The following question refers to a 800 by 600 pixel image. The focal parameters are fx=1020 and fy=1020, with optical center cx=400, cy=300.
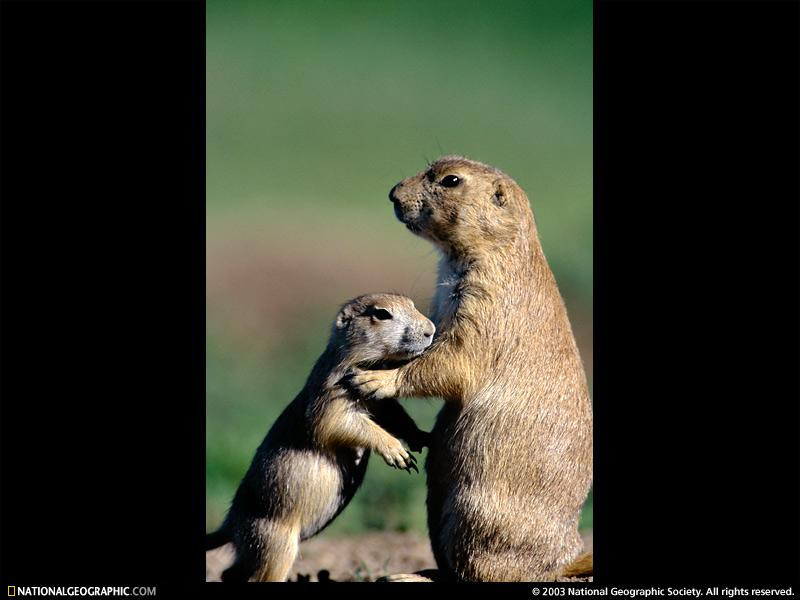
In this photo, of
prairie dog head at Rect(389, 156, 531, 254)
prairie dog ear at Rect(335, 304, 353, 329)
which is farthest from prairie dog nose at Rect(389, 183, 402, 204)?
prairie dog ear at Rect(335, 304, 353, 329)

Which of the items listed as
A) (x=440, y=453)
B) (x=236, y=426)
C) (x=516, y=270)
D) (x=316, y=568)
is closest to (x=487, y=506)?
(x=440, y=453)

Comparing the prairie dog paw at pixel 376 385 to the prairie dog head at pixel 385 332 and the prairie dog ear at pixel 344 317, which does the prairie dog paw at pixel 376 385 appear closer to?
the prairie dog head at pixel 385 332

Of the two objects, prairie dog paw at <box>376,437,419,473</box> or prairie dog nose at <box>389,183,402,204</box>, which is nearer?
prairie dog paw at <box>376,437,419,473</box>

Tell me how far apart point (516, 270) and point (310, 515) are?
1.68m

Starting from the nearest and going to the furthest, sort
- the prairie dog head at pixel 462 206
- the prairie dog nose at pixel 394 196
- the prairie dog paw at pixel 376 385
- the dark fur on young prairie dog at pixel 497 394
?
1. the dark fur on young prairie dog at pixel 497 394
2. the prairie dog paw at pixel 376 385
3. the prairie dog head at pixel 462 206
4. the prairie dog nose at pixel 394 196

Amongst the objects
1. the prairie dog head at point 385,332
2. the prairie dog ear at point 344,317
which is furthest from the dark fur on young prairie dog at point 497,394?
the prairie dog ear at point 344,317

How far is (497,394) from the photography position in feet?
17.1

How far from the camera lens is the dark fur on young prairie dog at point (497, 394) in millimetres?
5176

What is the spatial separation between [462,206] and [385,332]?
0.79m

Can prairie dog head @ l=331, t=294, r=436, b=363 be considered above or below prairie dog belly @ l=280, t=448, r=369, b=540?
above

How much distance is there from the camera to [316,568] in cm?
664

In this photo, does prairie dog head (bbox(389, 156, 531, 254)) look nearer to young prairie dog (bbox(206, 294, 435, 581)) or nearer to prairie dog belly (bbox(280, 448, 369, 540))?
young prairie dog (bbox(206, 294, 435, 581))

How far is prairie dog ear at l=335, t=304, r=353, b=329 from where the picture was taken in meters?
5.63

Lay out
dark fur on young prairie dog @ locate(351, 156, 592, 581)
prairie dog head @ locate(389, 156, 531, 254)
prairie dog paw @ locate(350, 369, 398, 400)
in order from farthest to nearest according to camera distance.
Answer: prairie dog head @ locate(389, 156, 531, 254)
prairie dog paw @ locate(350, 369, 398, 400)
dark fur on young prairie dog @ locate(351, 156, 592, 581)
